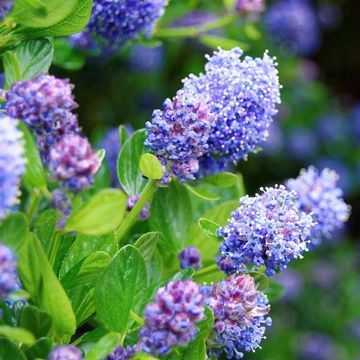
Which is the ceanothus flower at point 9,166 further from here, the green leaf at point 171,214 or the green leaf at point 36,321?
the green leaf at point 171,214

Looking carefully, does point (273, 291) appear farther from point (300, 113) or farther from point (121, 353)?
point (300, 113)

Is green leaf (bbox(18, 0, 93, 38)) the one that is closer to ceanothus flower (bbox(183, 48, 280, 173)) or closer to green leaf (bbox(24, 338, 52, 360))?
ceanothus flower (bbox(183, 48, 280, 173))

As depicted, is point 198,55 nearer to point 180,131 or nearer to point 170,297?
point 180,131

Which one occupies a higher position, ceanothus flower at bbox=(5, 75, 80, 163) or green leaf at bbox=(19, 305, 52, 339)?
ceanothus flower at bbox=(5, 75, 80, 163)

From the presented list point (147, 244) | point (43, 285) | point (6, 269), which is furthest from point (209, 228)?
point (6, 269)

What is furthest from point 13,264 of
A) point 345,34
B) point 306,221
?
point 345,34

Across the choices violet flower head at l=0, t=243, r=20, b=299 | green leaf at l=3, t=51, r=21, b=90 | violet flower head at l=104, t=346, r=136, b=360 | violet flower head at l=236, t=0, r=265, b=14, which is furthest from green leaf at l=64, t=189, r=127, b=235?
violet flower head at l=236, t=0, r=265, b=14
